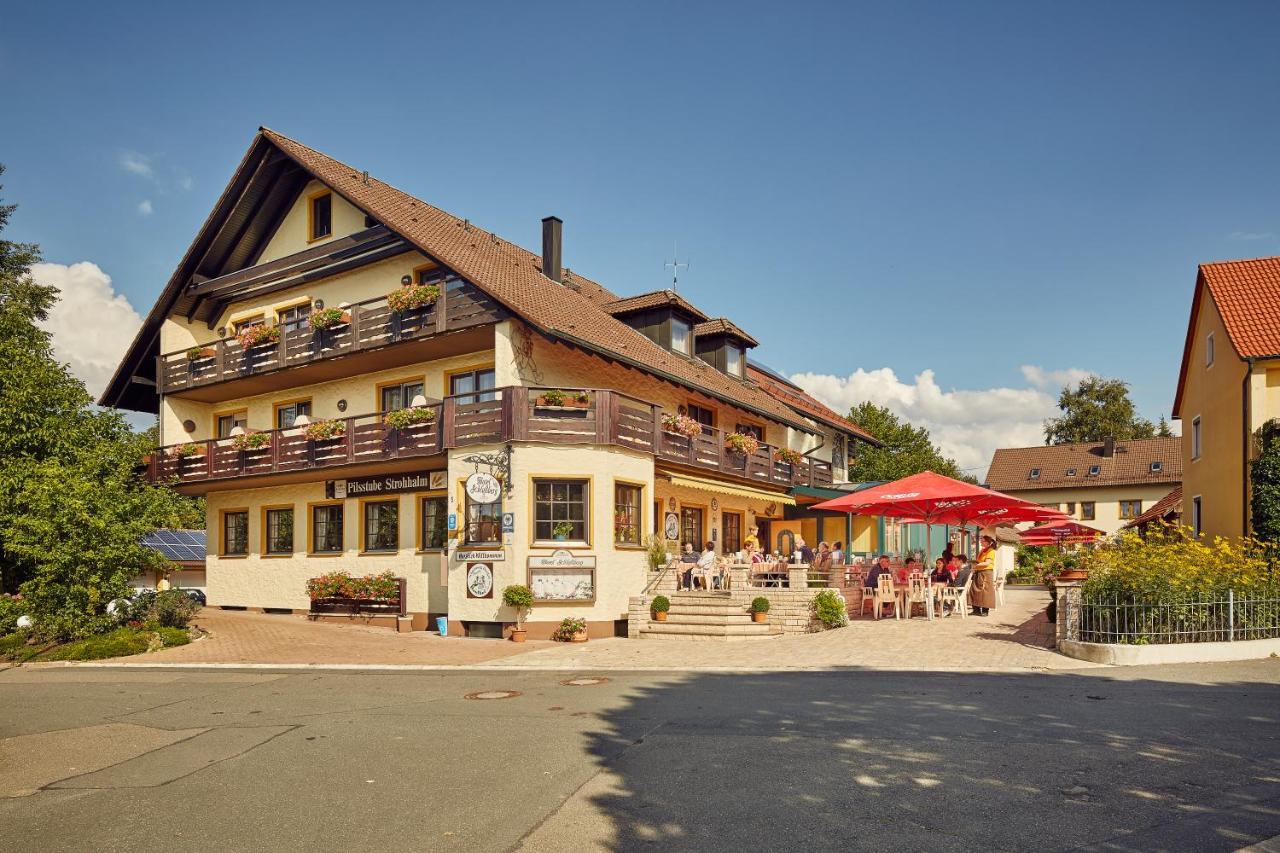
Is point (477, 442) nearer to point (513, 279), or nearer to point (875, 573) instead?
point (513, 279)

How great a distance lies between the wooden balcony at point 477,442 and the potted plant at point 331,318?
244 cm

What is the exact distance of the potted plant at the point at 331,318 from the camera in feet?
78.8

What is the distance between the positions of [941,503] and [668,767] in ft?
49.6

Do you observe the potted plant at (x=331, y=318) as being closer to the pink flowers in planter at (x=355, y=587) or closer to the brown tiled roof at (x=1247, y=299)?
the pink flowers in planter at (x=355, y=587)

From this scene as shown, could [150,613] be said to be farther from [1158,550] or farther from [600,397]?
[1158,550]

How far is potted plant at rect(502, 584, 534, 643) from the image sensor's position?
771 inches

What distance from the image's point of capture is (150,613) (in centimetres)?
2073

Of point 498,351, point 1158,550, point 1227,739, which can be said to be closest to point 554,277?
point 498,351

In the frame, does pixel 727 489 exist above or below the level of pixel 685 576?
above

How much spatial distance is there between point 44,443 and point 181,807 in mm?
20433

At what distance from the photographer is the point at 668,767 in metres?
7.82

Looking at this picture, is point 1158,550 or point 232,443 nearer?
point 1158,550

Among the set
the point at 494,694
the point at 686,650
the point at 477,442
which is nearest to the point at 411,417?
the point at 477,442

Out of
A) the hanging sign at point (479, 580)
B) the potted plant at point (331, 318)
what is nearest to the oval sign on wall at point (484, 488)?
the hanging sign at point (479, 580)
